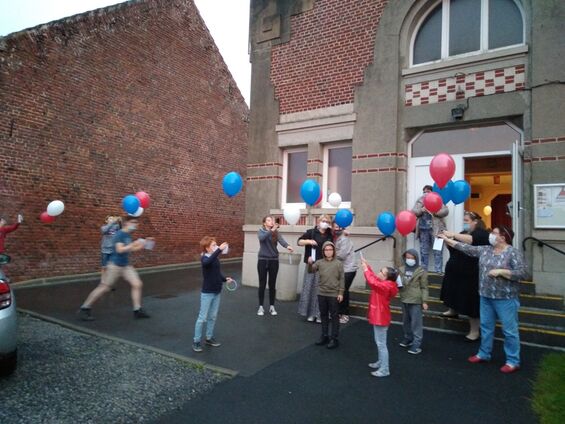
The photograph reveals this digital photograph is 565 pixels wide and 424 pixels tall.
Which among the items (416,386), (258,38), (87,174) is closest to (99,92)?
(87,174)

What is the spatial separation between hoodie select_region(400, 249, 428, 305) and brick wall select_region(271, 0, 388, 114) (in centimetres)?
503

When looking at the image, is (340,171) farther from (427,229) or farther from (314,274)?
(314,274)

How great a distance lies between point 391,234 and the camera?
27.9 ft

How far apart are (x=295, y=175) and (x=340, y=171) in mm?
1306

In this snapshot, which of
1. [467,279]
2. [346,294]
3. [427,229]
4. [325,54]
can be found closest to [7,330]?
[346,294]

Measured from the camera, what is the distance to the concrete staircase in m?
6.06

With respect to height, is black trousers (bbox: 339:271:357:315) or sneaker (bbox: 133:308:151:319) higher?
black trousers (bbox: 339:271:357:315)

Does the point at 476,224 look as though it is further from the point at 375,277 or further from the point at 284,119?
the point at 284,119

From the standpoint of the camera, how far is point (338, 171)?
10039 mm

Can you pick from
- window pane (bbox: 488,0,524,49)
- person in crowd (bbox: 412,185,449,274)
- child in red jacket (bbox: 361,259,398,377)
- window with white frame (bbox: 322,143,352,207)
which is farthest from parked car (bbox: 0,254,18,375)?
window pane (bbox: 488,0,524,49)

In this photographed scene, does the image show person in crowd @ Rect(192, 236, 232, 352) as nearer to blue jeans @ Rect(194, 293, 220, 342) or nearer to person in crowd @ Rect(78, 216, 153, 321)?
blue jeans @ Rect(194, 293, 220, 342)

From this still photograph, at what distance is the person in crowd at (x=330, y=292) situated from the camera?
5.89m

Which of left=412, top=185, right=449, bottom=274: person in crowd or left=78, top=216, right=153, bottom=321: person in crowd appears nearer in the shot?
left=78, top=216, right=153, bottom=321: person in crowd

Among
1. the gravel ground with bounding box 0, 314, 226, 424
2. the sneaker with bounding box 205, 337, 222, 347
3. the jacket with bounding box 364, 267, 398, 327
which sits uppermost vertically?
the jacket with bounding box 364, 267, 398, 327
